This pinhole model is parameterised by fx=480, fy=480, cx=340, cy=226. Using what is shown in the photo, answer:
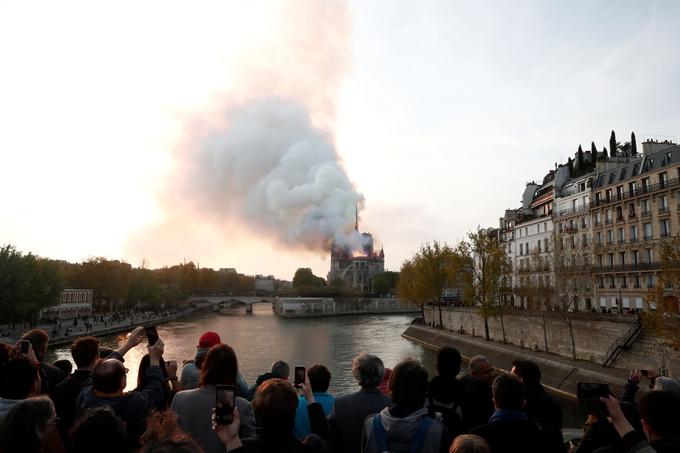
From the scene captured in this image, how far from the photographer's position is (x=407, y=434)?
4277mm

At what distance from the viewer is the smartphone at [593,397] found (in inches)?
164

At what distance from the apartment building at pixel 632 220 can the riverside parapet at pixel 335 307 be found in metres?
71.8

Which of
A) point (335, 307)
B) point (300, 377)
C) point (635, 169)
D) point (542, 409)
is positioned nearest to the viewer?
point (300, 377)

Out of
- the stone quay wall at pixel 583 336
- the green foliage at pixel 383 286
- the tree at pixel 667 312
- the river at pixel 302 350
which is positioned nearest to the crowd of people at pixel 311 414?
the river at pixel 302 350

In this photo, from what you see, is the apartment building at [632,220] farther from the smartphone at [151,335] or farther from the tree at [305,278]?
the tree at [305,278]

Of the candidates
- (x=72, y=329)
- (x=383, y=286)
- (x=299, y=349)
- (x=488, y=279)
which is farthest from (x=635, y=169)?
(x=383, y=286)

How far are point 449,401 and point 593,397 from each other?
1.66 meters

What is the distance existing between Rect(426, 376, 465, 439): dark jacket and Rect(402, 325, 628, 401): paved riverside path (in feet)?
72.0

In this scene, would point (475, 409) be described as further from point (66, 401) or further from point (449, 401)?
point (66, 401)

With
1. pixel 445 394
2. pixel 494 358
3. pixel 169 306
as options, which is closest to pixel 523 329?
pixel 494 358

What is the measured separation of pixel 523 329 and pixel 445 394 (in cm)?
4255

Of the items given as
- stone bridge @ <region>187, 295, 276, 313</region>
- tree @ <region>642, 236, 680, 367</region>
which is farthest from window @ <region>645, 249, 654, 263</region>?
stone bridge @ <region>187, 295, 276, 313</region>

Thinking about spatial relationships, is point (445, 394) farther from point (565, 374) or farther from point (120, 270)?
point (120, 270)

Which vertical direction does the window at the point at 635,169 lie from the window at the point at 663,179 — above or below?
above
